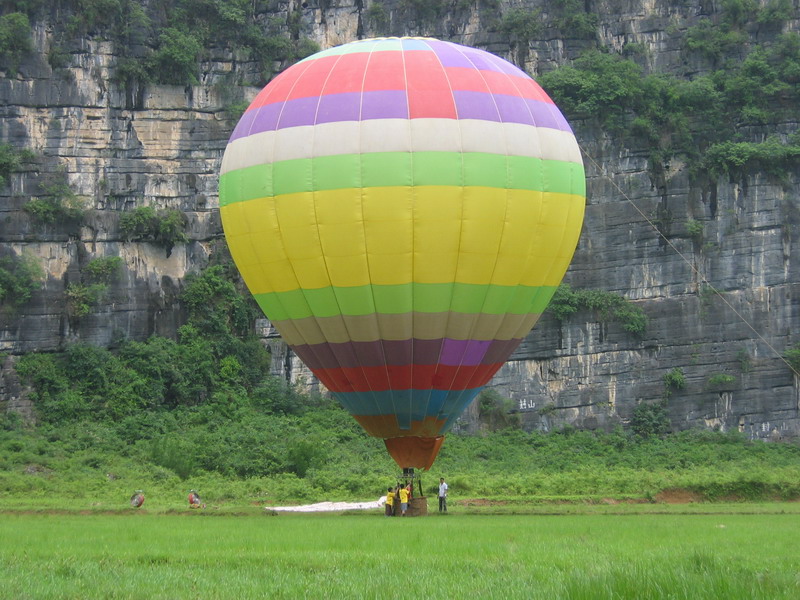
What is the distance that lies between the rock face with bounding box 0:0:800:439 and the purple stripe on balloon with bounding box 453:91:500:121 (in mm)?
23726

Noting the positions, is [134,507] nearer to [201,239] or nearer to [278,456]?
[278,456]

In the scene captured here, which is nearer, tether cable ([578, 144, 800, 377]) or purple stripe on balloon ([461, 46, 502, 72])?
purple stripe on balloon ([461, 46, 502, 72])

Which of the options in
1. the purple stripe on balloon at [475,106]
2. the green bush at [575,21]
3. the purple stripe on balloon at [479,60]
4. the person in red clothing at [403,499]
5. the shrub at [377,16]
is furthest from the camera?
the shrub at [377,16]

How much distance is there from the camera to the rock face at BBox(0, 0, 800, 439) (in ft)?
138

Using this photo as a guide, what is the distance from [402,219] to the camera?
18391 mm

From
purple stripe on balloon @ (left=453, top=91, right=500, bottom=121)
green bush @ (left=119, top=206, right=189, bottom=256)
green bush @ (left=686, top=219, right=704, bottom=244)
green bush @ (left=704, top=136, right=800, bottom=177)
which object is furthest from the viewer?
green bush @ (left=686, top=219, right=704, bottom=244)

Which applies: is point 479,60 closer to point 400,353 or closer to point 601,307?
point 400,353

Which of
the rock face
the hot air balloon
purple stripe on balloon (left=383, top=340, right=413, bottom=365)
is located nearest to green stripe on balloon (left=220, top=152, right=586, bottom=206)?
the hot air balloon

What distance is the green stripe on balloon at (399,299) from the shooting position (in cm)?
1880

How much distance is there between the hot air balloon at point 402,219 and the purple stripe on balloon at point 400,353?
0.07 ft

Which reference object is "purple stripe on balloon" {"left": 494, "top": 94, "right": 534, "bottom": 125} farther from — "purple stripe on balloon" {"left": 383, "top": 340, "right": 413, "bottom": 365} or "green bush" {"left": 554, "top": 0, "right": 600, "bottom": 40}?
"green bush" {"left": 554, "top": 0, "right": 600, "bottom": 40}

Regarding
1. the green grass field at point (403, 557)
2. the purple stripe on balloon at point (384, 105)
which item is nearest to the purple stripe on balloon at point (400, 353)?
the green grass field at point (403, 557)

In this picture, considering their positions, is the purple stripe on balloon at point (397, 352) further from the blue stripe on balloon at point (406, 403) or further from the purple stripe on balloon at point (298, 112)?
the purple stripe on balloon at point (298, 112)

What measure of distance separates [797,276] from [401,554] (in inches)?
1278
